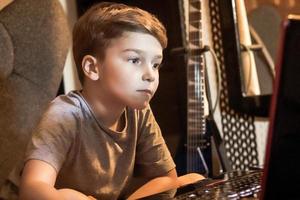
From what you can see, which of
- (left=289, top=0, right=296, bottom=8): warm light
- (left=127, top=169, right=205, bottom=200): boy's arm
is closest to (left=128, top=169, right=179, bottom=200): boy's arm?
(left=127, top=169, right=205, bottom=200): boy's arm

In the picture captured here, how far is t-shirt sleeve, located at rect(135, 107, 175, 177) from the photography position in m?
0.98

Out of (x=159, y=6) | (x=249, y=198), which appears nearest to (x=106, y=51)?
(x=249, y=198)

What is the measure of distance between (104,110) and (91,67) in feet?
0.28

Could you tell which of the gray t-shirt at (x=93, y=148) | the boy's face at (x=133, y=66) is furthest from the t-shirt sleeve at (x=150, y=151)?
the boy's face at (x=133, y=66)

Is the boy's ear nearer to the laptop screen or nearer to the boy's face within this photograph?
the boy's face

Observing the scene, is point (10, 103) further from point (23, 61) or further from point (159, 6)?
point (159, 6)

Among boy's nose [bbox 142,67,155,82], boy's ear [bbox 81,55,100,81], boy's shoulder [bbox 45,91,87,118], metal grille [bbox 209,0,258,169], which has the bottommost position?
metal grille [bbox 209,0,258,169]

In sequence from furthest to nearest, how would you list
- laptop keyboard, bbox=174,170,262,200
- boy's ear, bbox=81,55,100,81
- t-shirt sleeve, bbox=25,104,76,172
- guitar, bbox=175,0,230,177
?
1. guitar, bbox=175,0,230,177
2. boy's ear, bbox=81,55,100,81
3. t-shirt sleeve, bbox=25,104,76,172
4. laptop keyboard, bbox=174,170,262,200

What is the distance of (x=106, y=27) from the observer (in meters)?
0.83

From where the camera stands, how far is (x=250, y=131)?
1.57 meters

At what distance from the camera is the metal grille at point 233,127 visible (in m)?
1.53

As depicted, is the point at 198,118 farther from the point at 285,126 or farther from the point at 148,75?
the point at 285,126

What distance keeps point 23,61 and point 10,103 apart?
106mm

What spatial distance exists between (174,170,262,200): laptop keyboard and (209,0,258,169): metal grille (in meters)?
0.78
